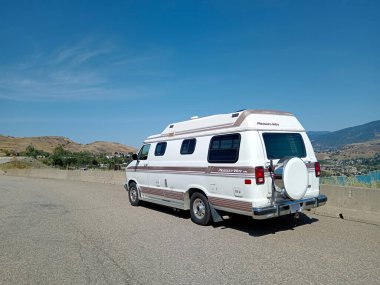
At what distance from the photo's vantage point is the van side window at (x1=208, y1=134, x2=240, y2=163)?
755cm

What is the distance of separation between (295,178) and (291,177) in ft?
0.38

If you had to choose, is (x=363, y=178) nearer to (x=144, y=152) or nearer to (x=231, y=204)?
(x=231, y=204)

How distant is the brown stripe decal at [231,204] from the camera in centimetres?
706

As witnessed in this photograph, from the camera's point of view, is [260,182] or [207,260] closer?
[207,260]

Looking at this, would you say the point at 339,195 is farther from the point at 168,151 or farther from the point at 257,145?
the point at 168,151

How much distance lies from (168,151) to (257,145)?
3413 millimetres

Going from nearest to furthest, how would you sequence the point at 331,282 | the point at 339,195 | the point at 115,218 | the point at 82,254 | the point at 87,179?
the point at 331,282 < the point at 82,254 < the point at 339,195 < the point at 115,218 < the point at 87,179

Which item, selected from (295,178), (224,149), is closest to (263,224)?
(295,178)

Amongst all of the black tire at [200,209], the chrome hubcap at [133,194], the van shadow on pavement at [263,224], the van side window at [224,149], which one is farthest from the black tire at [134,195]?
the van side window at [224,149]

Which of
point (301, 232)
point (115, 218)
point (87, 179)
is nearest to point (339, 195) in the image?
point (301, 232)

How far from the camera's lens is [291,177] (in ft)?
23.6

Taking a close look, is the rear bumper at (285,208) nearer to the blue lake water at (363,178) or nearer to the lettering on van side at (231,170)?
the lettering on van side at (231,170)

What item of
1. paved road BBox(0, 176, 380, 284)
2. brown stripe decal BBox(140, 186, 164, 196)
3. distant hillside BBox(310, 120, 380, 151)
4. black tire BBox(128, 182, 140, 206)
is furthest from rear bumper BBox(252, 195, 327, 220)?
distant hillside BBox(310, 120, 380, 151)

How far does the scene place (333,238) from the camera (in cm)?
684
